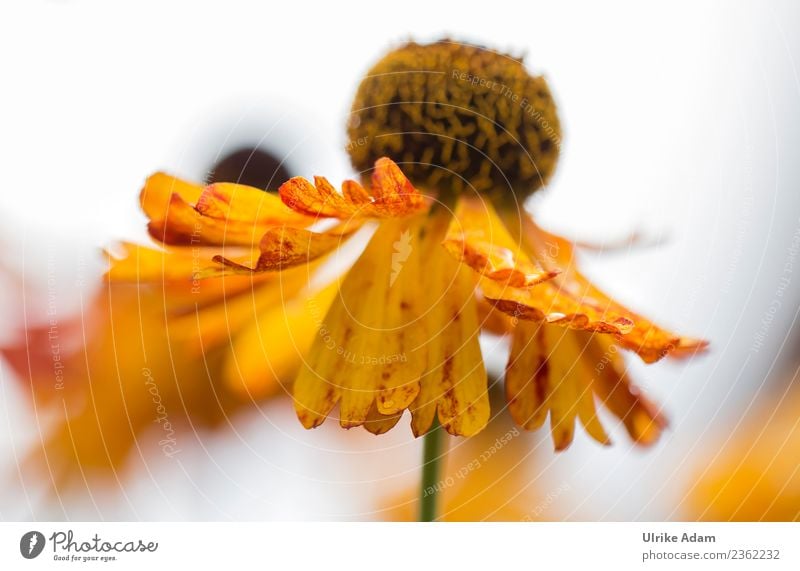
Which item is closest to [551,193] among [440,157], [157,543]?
[440,157]

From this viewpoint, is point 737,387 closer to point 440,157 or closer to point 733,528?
point 733,528

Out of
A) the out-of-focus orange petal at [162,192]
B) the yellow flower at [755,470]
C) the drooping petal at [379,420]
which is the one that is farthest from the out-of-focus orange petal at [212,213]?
the yellow flower at [755,470]

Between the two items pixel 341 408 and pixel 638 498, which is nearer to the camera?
pixel 341 408

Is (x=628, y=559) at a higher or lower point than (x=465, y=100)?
lower

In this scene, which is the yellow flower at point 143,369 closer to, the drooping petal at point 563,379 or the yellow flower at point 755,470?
the drooping petal at point 563,379
